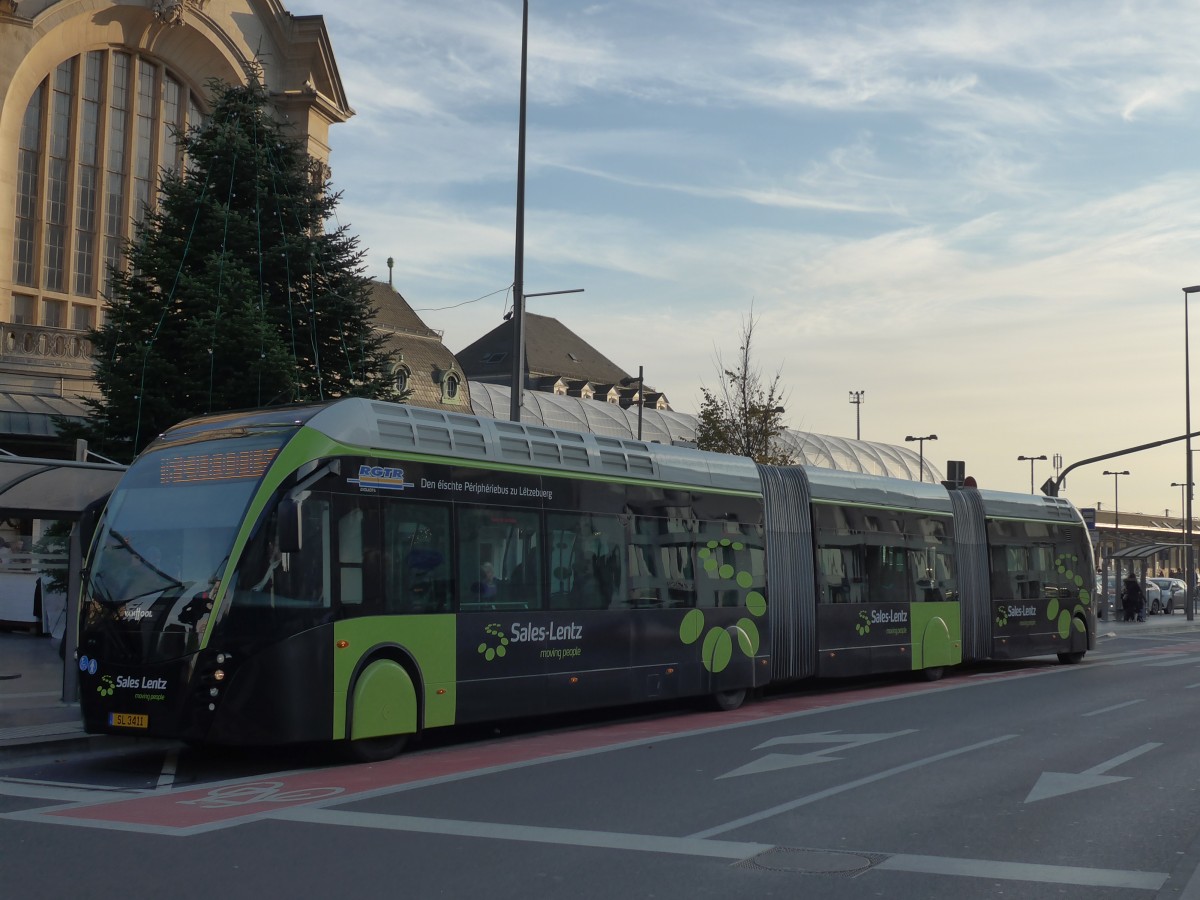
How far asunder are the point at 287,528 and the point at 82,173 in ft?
99.0

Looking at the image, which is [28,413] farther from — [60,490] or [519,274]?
[60,490]

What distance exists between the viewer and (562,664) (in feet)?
47.9

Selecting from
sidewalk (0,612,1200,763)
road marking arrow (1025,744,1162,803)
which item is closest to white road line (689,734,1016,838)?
road marking arrow (1025,744,1162,803)

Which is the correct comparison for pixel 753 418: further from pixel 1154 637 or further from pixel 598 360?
pixel 598 360

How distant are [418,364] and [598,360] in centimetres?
6153

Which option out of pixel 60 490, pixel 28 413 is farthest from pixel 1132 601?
pixel 60 490

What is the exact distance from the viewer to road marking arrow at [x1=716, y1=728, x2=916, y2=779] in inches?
463

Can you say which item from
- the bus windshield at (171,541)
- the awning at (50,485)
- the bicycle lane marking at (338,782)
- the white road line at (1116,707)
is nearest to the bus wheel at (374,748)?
the bicycle lane marking at (338,782)

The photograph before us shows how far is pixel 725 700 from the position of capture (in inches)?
696

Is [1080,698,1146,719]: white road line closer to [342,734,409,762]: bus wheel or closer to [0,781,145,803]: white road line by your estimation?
[342,734,409,762]: bus wheel

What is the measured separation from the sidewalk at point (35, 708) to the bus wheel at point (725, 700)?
23.3 ft

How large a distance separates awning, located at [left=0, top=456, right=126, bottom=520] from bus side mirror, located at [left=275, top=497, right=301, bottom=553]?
3856mm

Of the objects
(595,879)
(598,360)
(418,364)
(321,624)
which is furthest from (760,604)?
(598,360)

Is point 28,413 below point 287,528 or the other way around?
the other way around
